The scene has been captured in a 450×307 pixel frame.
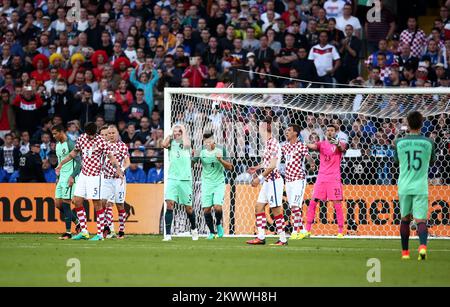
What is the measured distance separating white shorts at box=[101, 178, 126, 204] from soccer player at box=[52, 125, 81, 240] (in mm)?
625

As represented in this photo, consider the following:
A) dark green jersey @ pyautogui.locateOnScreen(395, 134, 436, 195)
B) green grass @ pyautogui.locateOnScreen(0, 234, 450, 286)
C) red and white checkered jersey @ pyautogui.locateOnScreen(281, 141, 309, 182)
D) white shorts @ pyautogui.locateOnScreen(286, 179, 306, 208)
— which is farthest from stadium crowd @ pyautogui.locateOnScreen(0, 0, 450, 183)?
dark green jersey @ pyautogui.locateOnScreen(395, 134, 436, 195)

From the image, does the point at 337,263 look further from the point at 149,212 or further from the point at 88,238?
the point at 149,212

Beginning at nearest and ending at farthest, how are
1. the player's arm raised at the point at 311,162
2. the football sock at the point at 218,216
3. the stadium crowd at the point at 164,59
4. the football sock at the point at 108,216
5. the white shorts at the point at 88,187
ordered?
1. the white shorts at the point at 88,187
2. the football sock at the point at 218,216
3. the football sock at the point at 108,216
4. the player's arm raised at the point at 311,162
5. the stadium crowd at the point at 164,59

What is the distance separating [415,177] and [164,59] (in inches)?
497

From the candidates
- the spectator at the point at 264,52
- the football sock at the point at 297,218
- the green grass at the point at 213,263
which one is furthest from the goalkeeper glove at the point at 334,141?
the spectator at the point at 264,52

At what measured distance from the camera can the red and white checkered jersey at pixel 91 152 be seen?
19.0 m

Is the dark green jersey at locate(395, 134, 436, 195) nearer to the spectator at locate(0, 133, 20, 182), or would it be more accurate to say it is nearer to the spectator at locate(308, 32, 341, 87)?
the spectator at locate(308, 32, 341, 87)

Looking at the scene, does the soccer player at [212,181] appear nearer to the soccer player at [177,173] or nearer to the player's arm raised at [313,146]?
the soccer player at [177,173]

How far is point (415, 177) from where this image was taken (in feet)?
45.6

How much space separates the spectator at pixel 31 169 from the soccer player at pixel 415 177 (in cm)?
1130


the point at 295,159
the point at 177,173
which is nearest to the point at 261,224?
the point at 177,173

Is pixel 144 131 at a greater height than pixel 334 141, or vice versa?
pixel 144 131

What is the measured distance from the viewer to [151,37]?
26.0 metres

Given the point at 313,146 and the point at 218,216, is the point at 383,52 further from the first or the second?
the point at 218,216
